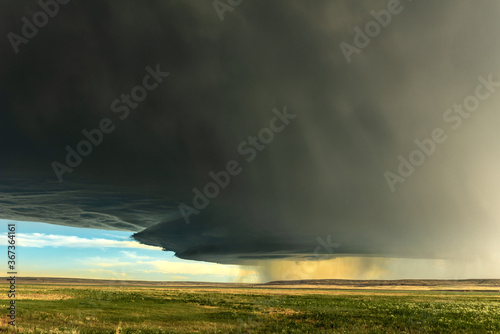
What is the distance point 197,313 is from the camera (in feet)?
158

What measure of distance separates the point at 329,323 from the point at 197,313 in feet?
52.2

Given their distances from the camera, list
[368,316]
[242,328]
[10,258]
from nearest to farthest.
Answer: [10,258], [242,328], [368,316]

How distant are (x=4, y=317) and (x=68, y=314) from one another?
638 centimetres

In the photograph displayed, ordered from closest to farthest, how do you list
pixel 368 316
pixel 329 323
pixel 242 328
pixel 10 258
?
pixel 10 258 → pixel 242 328 → pixel 329 323 → pixel 368 316

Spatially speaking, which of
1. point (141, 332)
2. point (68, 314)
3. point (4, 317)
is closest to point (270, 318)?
point (141, 332)

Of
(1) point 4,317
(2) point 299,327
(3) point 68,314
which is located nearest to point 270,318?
(2) point 299,327

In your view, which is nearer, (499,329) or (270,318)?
(499,329)

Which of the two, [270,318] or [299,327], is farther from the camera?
[270,318]

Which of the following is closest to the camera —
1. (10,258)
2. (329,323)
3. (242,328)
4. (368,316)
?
(10,258)

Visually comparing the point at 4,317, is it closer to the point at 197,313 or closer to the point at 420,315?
the point at 197,313

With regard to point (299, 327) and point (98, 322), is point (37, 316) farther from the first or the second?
point (299, 327)

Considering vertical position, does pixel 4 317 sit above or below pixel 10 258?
below

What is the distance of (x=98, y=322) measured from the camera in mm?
36750

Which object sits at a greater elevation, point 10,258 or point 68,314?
point 10,258
